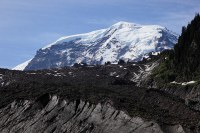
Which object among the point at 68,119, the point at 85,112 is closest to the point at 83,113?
the point at 85,112

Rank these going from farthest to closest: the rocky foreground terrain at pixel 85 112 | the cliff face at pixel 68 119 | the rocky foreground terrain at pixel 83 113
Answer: the rocky foreground terrain at pixel 85 112 → the rocky foreground terrain at pixel 83 113 → the cliff face at pixel 68 119

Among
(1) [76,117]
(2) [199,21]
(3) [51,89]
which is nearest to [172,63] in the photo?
(2) [199,21]

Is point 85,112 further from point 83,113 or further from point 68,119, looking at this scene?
point 68,119

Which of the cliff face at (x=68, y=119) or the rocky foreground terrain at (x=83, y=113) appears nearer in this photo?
the cliff face at (x=68, y=119)

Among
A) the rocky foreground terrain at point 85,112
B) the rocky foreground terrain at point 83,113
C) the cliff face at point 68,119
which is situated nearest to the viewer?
the cliff face at point 68,119

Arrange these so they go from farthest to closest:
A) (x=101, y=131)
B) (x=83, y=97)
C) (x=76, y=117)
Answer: (x=83, y=97) < (x=76, y=117) < (x=101, y=131)

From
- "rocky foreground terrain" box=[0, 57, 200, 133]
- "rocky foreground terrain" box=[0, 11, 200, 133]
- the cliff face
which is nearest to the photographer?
the cliff face

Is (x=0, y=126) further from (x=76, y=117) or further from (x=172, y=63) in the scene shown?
(x=172, y=63)

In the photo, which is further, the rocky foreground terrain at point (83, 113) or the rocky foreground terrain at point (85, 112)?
the rocky foreground terrain at point (85, 112)
